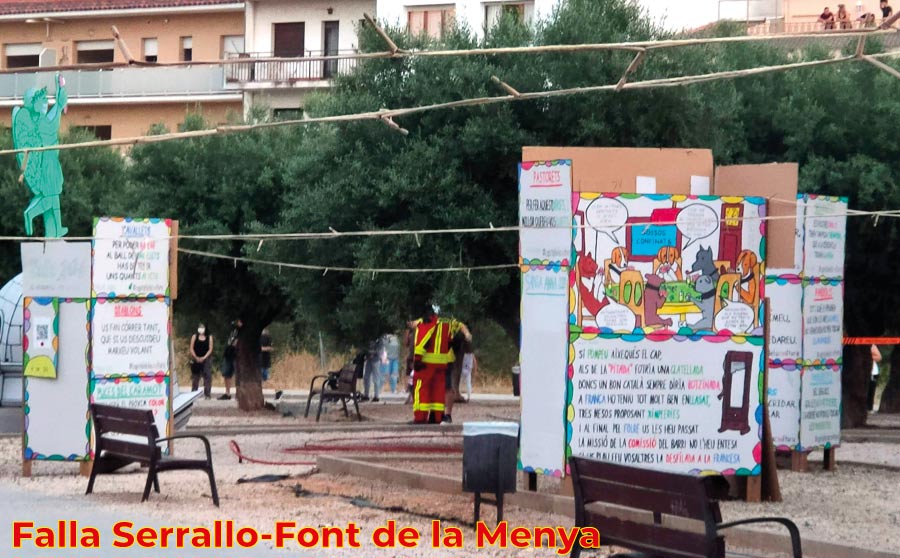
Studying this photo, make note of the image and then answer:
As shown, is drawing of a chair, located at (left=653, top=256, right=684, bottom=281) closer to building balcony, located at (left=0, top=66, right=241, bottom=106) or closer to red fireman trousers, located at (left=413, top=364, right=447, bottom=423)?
red fireman trousers, located at (left=413, top=364, right=447, bottom=423)

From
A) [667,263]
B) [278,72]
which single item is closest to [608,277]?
[667,263]

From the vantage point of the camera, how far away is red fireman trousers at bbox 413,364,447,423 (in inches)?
917

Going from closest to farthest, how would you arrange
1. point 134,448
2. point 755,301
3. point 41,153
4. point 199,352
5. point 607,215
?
point 607,215, point 755,301, point 134,448, point 41,153, point 199,352

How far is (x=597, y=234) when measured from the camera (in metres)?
12.6

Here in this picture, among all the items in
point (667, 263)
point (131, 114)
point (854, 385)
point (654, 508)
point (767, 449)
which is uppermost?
point (131, 114)

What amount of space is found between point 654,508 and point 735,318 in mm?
5053

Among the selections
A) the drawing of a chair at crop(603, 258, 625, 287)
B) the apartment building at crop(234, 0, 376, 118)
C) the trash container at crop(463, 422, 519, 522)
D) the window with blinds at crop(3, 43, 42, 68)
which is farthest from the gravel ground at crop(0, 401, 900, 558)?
the window with blinds at crop(3, 43, 42, 68)

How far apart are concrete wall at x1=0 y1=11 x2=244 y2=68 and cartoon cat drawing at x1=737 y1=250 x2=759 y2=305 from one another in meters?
36.7

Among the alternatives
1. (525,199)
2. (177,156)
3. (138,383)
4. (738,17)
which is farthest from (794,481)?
(738,17)

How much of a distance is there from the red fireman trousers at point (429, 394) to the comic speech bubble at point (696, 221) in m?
10.8

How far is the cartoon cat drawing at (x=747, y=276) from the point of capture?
12984mm

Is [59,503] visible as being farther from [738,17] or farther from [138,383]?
[738,17]

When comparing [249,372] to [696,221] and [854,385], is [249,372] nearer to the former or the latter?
[854,385]

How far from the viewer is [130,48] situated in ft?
158
